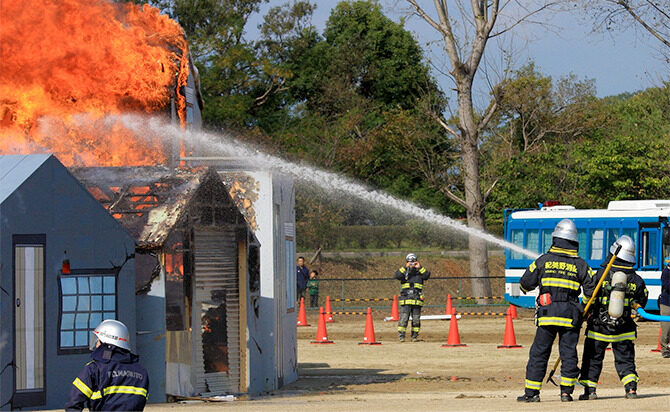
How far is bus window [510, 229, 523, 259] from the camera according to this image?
30.8 m

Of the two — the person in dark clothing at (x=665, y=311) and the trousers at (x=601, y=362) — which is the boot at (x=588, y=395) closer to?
the trousers at (x=601, y=362)

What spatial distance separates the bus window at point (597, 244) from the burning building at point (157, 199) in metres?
14.2

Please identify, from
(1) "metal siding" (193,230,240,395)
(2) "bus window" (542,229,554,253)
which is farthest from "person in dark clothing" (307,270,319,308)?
(1) "metal siding" (193,230,240,395)

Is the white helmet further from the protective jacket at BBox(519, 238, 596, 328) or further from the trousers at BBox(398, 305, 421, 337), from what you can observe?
the trousers at BBox(398, 305, 421, 337)

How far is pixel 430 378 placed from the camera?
640 inches

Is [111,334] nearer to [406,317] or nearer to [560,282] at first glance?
[560,282]

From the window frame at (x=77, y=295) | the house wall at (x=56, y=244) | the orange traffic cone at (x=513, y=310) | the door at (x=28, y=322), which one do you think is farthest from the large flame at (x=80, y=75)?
the orange traffic cone at (x=513, y=310)

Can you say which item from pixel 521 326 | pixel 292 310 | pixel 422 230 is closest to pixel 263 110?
pixel 422 230

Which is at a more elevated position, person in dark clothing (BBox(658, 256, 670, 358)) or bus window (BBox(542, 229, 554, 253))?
bus window (BBox(542, 229, 554, 253))

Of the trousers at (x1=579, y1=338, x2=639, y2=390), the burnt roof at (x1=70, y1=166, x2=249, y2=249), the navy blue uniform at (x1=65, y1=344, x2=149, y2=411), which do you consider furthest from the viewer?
the burnt roof at (x1=70, y1=166, x2=249, y2=249)

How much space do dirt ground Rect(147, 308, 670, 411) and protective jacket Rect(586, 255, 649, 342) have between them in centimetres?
70

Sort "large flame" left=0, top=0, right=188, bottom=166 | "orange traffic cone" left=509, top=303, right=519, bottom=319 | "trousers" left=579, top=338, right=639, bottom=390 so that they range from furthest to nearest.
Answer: "orange traffic cone" left=509, top=303, right=519, bottom=319, "large flame" left=0, top=0, right=188, bottom=166, "trousers" left=579, top=338, right=639, bottom=390

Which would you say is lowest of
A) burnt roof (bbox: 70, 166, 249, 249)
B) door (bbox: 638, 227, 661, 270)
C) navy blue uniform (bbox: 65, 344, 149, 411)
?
navy blue uniform (bbox: 65, 344, 149, 411)

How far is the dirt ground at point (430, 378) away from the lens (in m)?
12.1
